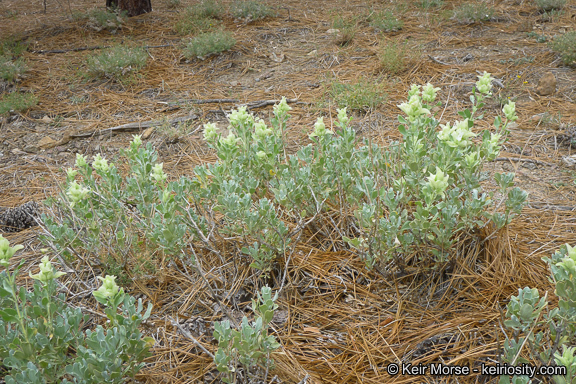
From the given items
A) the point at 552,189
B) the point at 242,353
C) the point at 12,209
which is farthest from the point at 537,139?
the point at 12,209

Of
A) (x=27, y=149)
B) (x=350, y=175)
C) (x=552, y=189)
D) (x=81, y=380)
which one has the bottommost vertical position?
(x=27, y=149)

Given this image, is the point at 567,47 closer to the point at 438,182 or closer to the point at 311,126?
the point at 311,126

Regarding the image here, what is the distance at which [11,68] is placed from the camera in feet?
18.0

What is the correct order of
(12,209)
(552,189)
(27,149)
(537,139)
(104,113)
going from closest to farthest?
(552,189), (12,209), (537,139), (27,149), (104,113)

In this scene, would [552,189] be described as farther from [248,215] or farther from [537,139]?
[248,215]

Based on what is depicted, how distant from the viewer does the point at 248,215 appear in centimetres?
215

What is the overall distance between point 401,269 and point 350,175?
→ 23.2 inches

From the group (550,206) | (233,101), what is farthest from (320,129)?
(233,101)

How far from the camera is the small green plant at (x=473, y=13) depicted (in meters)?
6.12

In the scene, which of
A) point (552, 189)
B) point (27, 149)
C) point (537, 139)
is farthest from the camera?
point (27, 149)

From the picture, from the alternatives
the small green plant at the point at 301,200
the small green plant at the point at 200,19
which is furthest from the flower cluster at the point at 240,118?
the small green plant at the point at 200,19

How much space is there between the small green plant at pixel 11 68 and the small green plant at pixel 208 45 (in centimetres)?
200

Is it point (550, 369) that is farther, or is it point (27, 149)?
point (27, 149)

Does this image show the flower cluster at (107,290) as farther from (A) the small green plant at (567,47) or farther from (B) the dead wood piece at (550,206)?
(A) the small green plant at (567,47)
